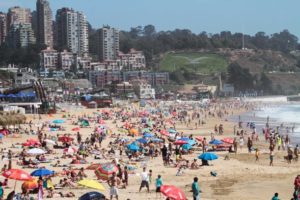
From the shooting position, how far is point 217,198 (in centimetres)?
1691

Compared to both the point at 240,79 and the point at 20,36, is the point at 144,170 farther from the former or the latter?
the point at 20,36

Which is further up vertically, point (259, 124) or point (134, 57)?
point (134, 57)

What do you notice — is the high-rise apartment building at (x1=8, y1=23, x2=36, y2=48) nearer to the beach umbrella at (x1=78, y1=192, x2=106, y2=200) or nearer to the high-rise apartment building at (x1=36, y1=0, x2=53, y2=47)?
the high-rise apartment building at (x1=36, y1=0, x2=53, y2=47)

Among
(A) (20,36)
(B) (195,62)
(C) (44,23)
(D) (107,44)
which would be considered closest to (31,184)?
(B) (195,62)

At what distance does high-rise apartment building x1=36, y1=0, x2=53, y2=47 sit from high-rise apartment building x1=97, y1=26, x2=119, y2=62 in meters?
15.2

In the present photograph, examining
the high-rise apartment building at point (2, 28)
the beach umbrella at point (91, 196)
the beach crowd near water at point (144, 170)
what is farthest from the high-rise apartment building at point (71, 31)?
the beach umbrella at point (91, 196)

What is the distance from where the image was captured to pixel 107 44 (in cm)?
17025

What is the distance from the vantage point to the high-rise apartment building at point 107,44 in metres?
167

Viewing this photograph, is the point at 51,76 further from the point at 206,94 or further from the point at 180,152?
the point at 180,152

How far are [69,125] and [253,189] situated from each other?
2878cm

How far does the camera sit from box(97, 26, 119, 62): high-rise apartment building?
16738 centimetres

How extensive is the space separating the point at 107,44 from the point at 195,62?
28.2 metres

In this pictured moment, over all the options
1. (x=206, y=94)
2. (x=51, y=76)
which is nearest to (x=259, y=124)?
(x=206, y=94)

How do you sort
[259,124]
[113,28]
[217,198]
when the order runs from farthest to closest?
[113,28]
[259,124]
[217,198]
